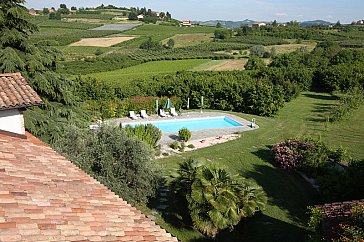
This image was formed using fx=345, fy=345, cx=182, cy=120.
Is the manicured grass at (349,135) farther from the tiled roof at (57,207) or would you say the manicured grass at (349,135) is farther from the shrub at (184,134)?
the tiled roof at (57,207)

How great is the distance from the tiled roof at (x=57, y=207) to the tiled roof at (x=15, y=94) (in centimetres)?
123

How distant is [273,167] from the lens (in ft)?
60.2

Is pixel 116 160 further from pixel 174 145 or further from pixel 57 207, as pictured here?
pixel 174 145

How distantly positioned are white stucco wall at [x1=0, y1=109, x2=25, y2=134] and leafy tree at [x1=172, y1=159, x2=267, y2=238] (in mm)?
5552

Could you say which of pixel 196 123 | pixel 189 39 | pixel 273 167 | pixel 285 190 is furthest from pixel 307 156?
pixel 189 39

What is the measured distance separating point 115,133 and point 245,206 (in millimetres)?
5698

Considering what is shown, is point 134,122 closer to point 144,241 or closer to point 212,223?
point 212,223

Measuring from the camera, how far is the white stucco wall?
8.63 m

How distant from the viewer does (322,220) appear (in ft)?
28.6

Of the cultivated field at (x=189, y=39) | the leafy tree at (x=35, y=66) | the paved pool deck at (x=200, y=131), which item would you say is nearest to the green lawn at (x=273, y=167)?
the paved pool deck at (x=200, y=131)

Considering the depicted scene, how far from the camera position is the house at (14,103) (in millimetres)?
8570

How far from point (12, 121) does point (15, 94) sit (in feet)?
2.35

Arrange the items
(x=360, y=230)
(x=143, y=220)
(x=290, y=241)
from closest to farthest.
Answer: (x=143, y=220), (x=360, y=230), (x=290, y=241)

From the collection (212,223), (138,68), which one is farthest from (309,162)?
(138,68)
